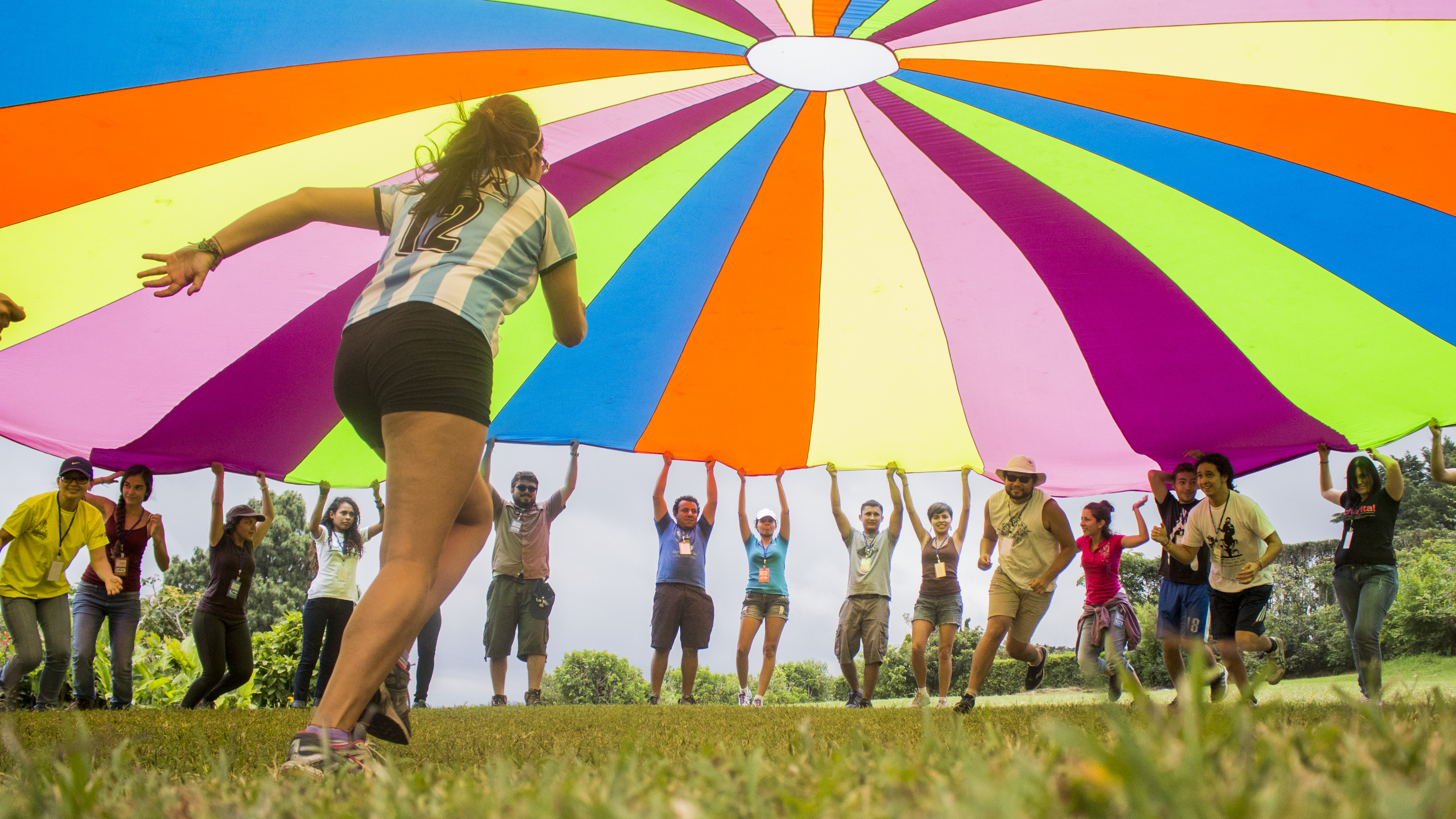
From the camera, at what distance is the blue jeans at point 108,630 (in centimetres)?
527

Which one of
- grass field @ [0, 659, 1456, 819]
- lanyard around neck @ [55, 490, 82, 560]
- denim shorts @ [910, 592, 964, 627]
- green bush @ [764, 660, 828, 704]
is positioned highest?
lanyard around neck @ [55, 490, 82, 560]

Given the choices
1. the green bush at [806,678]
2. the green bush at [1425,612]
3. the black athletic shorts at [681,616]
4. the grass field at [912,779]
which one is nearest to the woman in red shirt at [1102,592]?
the black athletic shorts at [681,616]

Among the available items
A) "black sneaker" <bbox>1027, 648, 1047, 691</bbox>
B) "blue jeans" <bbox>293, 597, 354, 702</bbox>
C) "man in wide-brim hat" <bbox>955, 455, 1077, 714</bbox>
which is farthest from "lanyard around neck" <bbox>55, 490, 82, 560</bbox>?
"black sneaker" <bbox>1027, 648, 1047, 691</bbox>

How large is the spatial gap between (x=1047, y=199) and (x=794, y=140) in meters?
1.41

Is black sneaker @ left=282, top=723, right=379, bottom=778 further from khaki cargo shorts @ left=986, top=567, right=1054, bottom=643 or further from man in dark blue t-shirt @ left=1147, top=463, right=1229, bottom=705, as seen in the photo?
man in dark blue t-shirt @ left=1147, top=463, right=1229, bottom=705

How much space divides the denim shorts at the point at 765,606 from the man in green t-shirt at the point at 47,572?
434cm

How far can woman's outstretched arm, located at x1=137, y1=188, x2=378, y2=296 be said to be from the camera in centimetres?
198

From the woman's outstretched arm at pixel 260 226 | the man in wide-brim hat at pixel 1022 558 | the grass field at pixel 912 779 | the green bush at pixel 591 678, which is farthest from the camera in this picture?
the green bush at pixel 591 678

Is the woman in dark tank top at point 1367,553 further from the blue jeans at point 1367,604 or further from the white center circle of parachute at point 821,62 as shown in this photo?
the white center circle of parachute at point 821,62

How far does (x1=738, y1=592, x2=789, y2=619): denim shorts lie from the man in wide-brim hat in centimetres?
215

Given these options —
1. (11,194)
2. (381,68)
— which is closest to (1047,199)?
(381,68)

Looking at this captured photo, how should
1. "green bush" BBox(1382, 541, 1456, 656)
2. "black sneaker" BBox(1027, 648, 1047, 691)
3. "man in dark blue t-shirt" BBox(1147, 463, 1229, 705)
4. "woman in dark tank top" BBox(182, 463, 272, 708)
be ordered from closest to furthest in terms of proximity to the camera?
"man in dark blue t-shirt" BBox(1147, 463, 1229, 705) → "woman in dark tank top" BBox(182, 463, 272, 708) → "black sneaker" BBox(1027, 648, 1047, 691) → "green bush" BBox(1382, 541, 1456, 656)

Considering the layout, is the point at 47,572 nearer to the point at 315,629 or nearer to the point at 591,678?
the point at 315,629

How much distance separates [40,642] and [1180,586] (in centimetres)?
671
